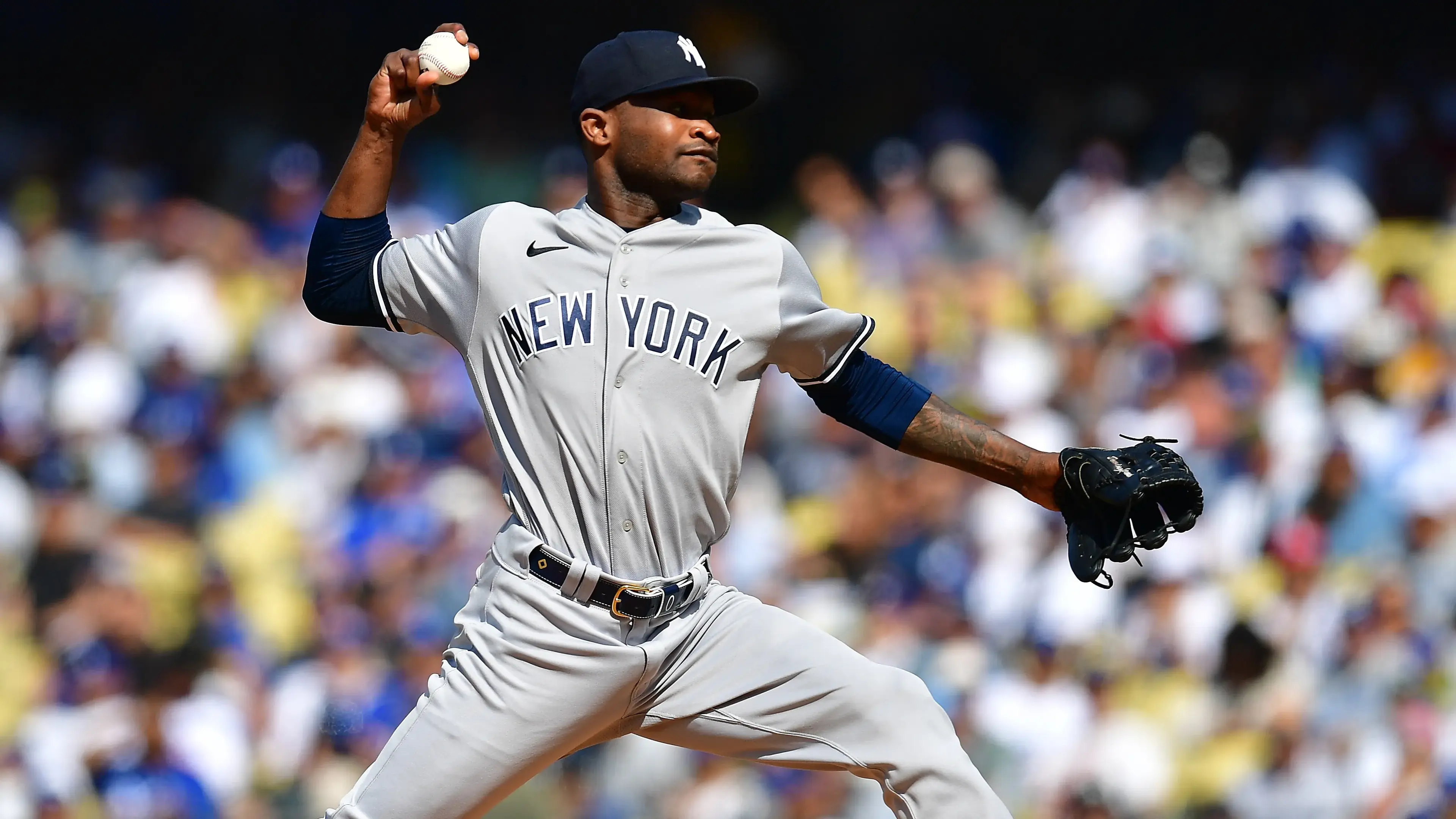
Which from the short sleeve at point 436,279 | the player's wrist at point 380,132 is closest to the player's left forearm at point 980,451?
the short sleeve at point 436,279

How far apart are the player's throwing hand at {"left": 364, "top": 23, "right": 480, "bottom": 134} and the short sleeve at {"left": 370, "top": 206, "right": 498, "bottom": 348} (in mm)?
230

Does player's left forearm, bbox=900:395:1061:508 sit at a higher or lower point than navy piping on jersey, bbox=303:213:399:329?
higher

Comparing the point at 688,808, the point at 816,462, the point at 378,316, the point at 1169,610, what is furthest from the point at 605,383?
the point at 816,462

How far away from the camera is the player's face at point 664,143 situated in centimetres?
339

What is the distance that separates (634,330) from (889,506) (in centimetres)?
473

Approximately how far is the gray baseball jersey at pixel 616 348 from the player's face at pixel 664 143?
94 mm

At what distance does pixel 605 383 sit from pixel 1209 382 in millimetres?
5342

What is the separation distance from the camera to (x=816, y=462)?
8.36 m

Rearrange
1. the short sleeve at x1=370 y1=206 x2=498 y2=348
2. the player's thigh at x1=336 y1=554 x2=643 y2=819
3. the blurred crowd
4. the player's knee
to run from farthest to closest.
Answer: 1. the blurred crowd
2. the short sleeve at x1=370 y1=206 x2=498 y2=348
3. the player's knee
4. the player's thigh at x1=336 y1=554 x2=643 y2=819

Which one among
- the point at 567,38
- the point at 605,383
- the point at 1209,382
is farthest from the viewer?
the point at 567,38

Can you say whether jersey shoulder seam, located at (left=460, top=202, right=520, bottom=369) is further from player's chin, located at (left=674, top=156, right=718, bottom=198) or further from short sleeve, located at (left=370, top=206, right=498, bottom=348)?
player's chin, located at (left=674, top=156, right=718, bottom=198)

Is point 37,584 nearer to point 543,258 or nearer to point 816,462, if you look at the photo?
point 816,462

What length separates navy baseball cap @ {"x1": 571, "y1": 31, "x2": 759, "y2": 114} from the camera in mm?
3369

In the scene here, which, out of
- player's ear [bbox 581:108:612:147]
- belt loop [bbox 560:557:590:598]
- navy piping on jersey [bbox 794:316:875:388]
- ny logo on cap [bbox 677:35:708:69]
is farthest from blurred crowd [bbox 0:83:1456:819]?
ny logo on cap [bbox 677:35:708:69]
